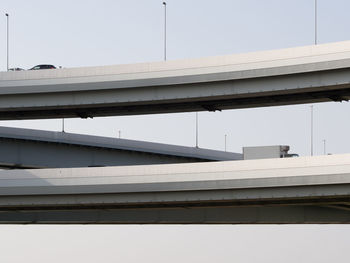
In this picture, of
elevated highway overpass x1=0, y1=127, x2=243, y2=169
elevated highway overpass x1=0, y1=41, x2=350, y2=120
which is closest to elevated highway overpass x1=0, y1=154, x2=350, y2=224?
elevated highway overpass x1=0, y1=41, x2=350, y2=120

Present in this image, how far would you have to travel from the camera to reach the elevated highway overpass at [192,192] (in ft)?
151

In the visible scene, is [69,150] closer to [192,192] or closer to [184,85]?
[184,85]

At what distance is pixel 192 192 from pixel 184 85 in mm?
9738

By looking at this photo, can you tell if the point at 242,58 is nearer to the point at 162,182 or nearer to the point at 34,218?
the point at 162,182

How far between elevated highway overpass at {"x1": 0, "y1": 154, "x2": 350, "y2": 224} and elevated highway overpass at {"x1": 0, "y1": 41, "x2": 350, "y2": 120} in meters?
7.06

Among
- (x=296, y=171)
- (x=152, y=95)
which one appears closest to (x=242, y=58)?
(x=152, y=95)

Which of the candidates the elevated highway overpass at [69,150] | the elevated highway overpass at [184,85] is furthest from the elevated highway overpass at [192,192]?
the elevated highway overpass at [69,150]

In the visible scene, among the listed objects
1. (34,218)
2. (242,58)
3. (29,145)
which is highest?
(242,58)

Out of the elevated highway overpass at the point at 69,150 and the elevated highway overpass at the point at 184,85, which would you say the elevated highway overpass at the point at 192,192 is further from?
the elevated highway overpass at the point at 69,150

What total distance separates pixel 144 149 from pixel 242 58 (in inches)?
688

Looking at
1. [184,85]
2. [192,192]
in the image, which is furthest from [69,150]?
[192,192]

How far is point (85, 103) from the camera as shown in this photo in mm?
59875

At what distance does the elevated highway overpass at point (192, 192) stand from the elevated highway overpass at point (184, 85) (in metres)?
7.06

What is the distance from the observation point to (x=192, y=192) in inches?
1945
